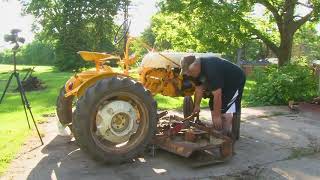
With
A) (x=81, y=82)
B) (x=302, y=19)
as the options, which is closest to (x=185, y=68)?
(x=81, y=82)

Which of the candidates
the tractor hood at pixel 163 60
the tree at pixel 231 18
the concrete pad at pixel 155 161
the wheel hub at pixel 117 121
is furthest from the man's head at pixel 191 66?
the tree at pixel 231 18

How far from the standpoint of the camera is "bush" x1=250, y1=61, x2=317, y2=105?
43.4 ft

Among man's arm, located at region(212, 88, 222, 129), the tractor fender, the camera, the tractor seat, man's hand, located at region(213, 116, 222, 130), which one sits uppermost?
the camera

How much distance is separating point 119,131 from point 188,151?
1004mm

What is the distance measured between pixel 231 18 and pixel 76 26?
29.0 meters

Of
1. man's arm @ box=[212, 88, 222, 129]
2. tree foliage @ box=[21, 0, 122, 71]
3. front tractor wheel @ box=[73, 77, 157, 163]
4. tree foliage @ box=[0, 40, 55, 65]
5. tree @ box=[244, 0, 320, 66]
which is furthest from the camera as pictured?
tree foliage @ box=[0, 40, 55, 65]

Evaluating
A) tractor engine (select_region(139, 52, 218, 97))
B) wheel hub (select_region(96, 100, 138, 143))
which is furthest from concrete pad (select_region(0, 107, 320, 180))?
tractor engine (select_region(139, 52, 218, 97))

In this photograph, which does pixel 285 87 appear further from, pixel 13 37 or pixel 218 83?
pixel 13 37

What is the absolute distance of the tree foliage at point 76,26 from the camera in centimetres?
4288

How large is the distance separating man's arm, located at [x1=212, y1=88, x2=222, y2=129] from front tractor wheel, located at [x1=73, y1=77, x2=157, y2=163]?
946 mm

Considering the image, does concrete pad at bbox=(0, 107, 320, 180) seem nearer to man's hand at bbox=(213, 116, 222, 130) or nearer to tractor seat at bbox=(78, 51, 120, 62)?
man's hand at bbox=(213, 116, 222, 130)

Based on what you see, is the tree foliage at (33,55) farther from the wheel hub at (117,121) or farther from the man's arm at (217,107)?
the wheel hub at (117,121)

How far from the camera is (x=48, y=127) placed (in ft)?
30.7

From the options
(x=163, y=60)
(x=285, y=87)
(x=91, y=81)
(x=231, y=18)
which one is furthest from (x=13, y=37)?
(x=231, y=18)
